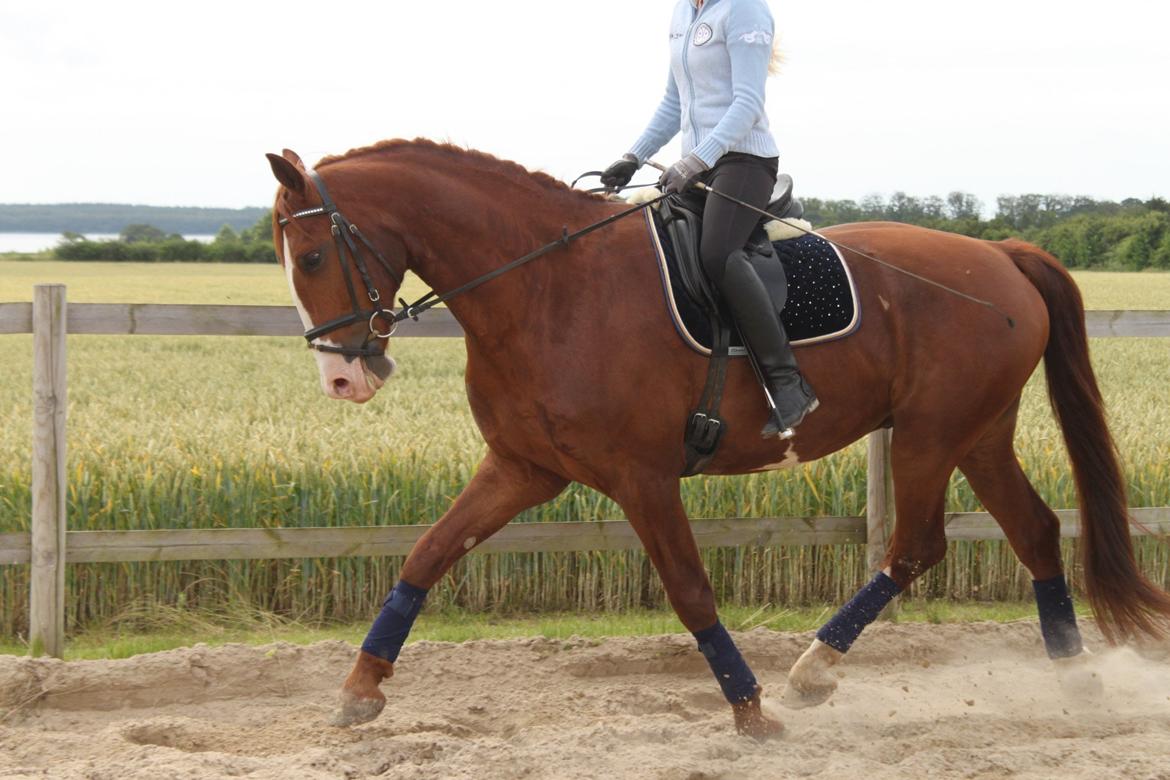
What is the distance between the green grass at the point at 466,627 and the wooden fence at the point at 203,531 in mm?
402

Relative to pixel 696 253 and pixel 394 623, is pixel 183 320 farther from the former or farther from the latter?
pixel 696 253

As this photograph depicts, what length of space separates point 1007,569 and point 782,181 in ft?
11.2

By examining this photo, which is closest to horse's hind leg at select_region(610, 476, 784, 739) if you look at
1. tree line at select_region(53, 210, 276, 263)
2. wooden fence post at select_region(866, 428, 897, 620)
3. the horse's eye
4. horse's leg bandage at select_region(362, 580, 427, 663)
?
horse's leg bandage at select_region(362, 580, 427, 663)

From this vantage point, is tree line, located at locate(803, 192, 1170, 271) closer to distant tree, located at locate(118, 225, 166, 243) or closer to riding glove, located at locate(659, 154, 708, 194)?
riding glove, located at locate(659, 154, 708, 194)

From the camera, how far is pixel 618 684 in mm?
5453

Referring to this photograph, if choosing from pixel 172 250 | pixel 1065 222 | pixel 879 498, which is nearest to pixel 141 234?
pixel 172 250

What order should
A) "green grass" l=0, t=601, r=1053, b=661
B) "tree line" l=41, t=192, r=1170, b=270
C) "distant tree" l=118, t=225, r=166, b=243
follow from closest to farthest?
1. "green grass" l=0, t=601, r=1053, b=661
2. "tree line" l=41, t=192, r=1170, b=270
3. "distant tree" l=118, t=225, r=166, b=243

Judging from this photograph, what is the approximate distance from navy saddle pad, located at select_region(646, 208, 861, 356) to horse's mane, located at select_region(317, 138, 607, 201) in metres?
0.41

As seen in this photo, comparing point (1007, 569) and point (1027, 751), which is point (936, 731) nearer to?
point (1027, 751)

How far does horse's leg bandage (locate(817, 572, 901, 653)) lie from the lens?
493cm

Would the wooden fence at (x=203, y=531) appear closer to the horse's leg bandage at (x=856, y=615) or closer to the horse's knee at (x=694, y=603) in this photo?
the horse's leg bandage at (x=856, y=615)

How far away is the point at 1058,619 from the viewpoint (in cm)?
532

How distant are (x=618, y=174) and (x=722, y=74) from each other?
0.63m

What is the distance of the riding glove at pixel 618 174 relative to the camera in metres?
4.91
